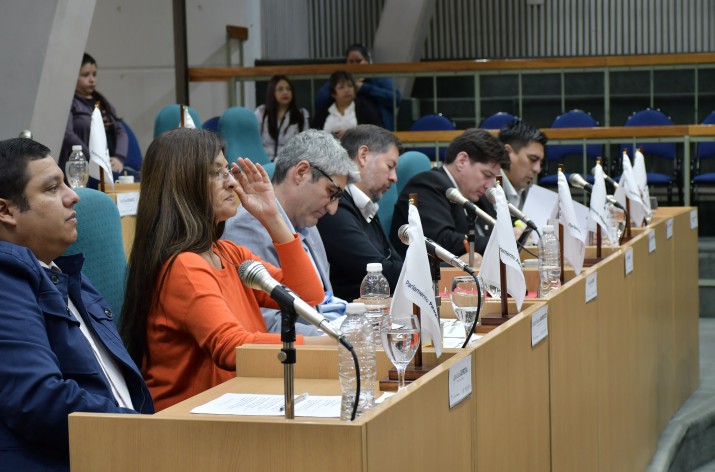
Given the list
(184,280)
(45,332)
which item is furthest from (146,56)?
(45,332)

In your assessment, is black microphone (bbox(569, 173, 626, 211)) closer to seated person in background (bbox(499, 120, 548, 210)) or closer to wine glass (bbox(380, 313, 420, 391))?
seated person in background (bbox(499, 120, 548, 210))

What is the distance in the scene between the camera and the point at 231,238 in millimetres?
3086

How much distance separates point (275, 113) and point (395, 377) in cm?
568

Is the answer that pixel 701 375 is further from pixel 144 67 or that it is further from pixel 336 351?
pixel 144 67

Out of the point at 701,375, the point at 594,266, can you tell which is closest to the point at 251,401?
the point at 594,266

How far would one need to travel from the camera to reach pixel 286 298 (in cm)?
157

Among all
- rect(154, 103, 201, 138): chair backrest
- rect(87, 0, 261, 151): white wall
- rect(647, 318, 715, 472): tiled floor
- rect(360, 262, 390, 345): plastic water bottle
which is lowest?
rect(647, 318, 715, 472): tiled floor

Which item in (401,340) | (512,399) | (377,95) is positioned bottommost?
(512,399)

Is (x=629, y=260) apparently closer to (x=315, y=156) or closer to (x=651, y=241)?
(x=651, y=241)

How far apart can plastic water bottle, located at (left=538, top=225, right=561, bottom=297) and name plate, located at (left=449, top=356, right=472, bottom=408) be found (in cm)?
83

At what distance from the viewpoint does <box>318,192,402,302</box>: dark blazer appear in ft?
12.0

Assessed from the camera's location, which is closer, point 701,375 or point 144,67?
point 701,375

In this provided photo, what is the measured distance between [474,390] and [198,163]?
85 centimetres

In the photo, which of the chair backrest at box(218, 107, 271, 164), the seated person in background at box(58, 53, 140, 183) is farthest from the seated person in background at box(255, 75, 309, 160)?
the seated person in background at box(58, 53, 140, 183)
